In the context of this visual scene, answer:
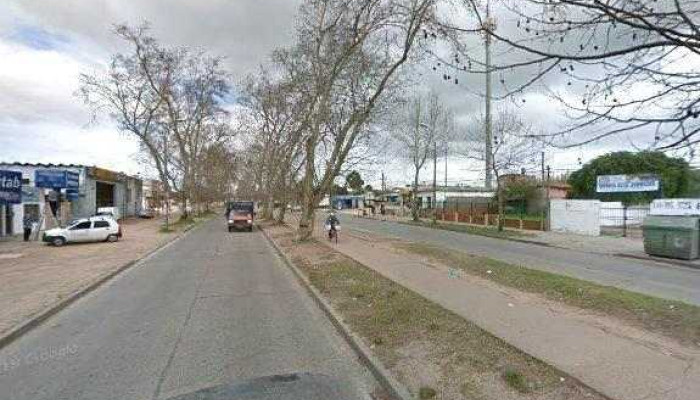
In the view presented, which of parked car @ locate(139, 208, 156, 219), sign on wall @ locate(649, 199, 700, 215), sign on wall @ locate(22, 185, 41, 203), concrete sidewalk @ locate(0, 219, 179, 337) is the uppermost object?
sign on wall @ locate(22, 185, 41, 203)

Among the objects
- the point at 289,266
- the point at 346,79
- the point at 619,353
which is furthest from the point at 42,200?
the point at 619,353

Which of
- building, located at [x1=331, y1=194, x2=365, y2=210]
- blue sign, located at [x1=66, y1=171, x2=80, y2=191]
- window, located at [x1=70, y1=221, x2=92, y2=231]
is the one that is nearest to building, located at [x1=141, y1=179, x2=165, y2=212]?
building, located at [x1=331, y1=194, x2=365, y2=210]

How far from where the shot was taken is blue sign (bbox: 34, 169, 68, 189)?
3316 cm

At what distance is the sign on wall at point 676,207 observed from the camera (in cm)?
2484

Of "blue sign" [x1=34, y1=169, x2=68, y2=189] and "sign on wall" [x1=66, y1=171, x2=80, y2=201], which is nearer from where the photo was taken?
"blue sign" [x1=34, y1=169, x2=68, y2=189]

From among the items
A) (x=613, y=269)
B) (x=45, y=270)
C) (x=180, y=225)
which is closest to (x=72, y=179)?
(x=180, y=225)

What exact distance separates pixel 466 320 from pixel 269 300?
4366mm

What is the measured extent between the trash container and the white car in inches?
1005

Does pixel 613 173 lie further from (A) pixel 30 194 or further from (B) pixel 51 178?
(A) pixel 30 194

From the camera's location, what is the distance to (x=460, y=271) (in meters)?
13.1

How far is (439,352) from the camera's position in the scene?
6047mm

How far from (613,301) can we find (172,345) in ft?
23.0

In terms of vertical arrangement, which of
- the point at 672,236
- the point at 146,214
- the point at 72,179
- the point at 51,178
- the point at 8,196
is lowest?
the point at 146,214

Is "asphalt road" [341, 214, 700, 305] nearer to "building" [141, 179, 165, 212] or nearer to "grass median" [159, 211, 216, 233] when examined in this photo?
"grass median" [159, 211, 216, 233]
